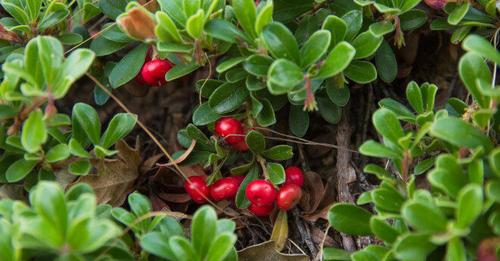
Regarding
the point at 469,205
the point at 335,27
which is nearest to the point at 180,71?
the point at 335,27

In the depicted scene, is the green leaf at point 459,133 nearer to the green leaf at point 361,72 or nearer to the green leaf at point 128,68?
the green leaf at point 361,72

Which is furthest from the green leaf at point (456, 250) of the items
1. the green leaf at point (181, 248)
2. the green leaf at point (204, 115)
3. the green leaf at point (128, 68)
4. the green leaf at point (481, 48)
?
the green leaf at point (128, 68)

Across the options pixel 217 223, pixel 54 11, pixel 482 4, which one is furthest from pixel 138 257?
pixel 482 4

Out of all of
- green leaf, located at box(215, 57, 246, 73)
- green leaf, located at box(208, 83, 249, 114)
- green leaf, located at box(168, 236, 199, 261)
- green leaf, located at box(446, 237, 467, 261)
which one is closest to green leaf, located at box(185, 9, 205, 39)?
green leaf, located at box(215, 57, 246, 73)

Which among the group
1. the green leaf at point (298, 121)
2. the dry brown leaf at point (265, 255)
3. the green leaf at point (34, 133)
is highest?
the green leaf at point (34, 133)

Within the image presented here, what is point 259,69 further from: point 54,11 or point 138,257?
point 54,11
